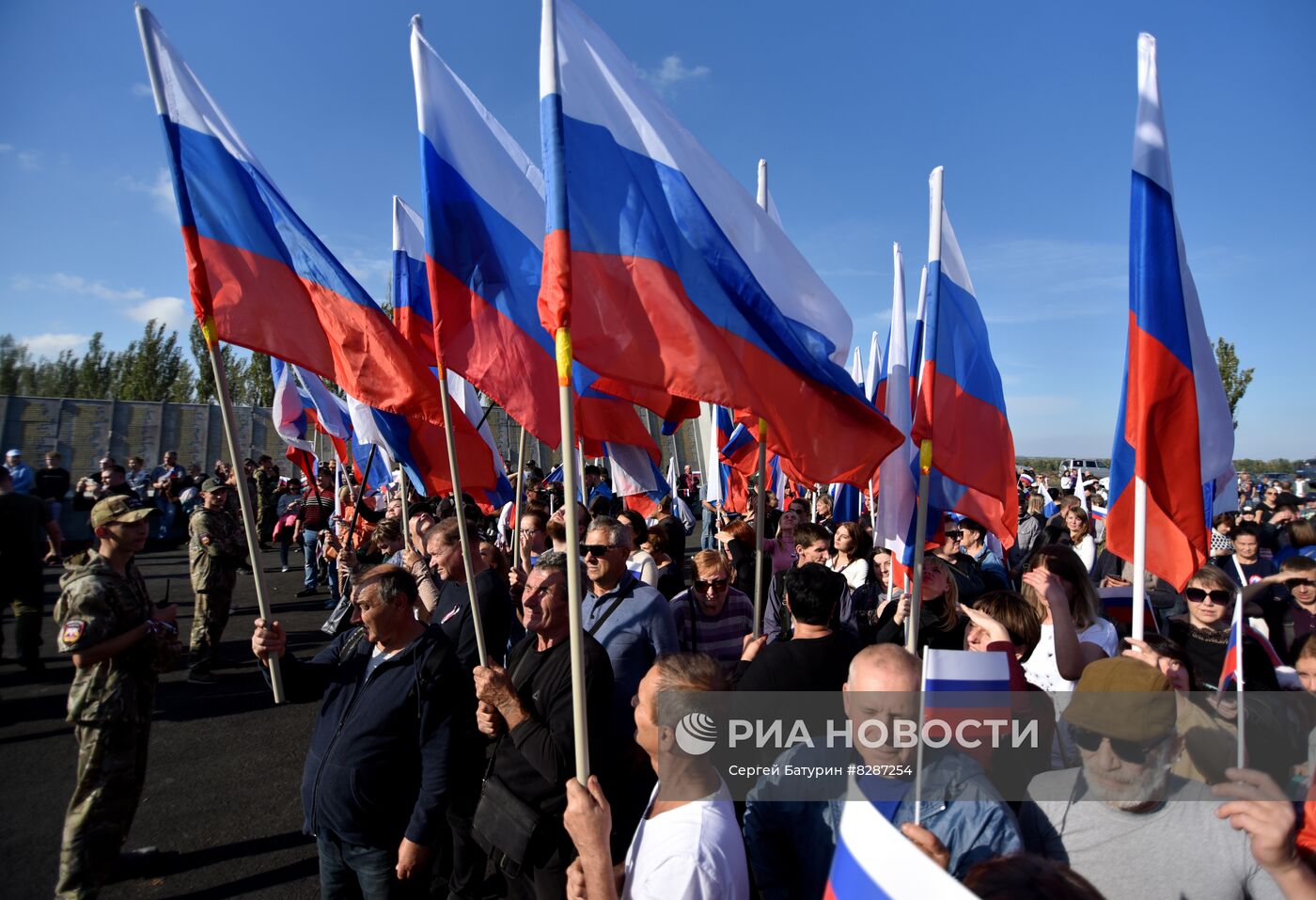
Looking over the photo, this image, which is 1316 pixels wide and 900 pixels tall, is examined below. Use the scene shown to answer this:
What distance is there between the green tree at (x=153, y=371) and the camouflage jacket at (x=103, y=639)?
48.4m

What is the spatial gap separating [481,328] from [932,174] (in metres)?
2.37

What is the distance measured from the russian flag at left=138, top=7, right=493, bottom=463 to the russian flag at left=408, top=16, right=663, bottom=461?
69cm

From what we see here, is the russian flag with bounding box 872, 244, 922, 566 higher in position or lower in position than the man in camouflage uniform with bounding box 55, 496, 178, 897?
higher

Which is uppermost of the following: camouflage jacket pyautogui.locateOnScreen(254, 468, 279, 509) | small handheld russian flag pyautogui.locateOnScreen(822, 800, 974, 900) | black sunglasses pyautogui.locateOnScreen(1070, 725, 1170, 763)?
camouflage jacket pyautogui.locateOnScreen(254, 468, 279, 509)

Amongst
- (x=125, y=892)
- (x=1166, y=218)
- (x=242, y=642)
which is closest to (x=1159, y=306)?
(x=1166, y=218)

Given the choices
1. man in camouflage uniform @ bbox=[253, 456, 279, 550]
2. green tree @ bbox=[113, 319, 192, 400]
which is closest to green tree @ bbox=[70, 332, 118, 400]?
green tree @ bbox=[113, 319, 192, 400]

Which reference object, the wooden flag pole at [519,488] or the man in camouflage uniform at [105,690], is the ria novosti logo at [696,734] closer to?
the wooden flag pole at [519,488]

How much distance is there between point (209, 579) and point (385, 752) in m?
5.77

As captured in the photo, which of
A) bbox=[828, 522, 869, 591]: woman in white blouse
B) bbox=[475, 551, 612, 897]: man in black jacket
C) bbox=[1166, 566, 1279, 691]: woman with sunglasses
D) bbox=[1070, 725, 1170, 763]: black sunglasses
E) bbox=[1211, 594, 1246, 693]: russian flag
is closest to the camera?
bbox=[1070, 725, 1170, 763]: black sunglasses

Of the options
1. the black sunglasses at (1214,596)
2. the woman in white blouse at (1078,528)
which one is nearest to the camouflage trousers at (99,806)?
the black sunglasses at (1214,596)

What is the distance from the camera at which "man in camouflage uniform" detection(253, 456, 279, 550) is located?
14.4m

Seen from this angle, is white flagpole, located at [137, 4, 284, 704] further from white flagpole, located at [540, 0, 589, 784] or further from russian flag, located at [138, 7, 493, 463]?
white flagpole, located at [540, 0, 589, 784]

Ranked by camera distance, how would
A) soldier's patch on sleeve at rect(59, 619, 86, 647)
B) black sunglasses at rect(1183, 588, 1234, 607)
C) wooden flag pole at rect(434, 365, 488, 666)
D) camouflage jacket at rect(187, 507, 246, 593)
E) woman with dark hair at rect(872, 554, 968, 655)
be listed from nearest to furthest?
wooden flag pole at rect(434, 365, 488, 666) → soldier's patch on sleeve at rect(59, 619, 86, 647) → black sunglasses at rect(1183, 588, 1234, 607) → woman with dark hair at rect(872, 554, 968, 655) → camouflage jacket at rect(187, 507, 246, 593)

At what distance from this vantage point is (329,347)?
13.8 ft
